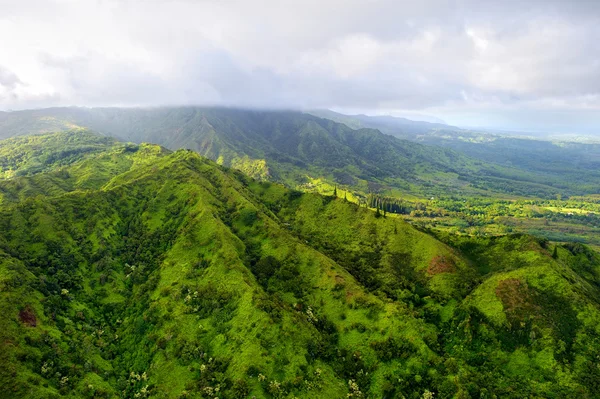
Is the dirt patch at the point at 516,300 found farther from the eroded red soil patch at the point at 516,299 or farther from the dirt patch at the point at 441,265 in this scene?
the dirt patch at the point at 441,265

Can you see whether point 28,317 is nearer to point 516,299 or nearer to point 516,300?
point 516,300

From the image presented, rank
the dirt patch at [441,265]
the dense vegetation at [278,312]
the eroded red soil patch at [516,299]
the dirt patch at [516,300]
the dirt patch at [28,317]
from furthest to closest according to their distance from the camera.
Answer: the dirt patch at [441,265] → the eroded red soil patch at [516,299] → the dirt patch at [516,300] → the dirt patch at [28,317] → the dense vegetation at [278,312]

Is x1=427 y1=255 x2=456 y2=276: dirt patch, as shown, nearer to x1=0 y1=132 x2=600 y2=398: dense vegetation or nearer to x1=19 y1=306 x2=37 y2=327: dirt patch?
x1=0 y1=132 x2=600 y2=398: dense vegetation

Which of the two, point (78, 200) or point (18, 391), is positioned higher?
point (78, 200)

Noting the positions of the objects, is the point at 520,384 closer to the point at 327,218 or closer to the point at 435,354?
the point at 435,354

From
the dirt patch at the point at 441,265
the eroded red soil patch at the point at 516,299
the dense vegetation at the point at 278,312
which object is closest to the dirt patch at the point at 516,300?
the eroded red soil patch at the point at 516,299

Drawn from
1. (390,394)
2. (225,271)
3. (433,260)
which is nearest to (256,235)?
(225,271)

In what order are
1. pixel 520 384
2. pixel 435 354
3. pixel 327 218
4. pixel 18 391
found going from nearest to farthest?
pixel 18 391 < pixel 520 384 < pixel 435 354 < pixel 327 218
